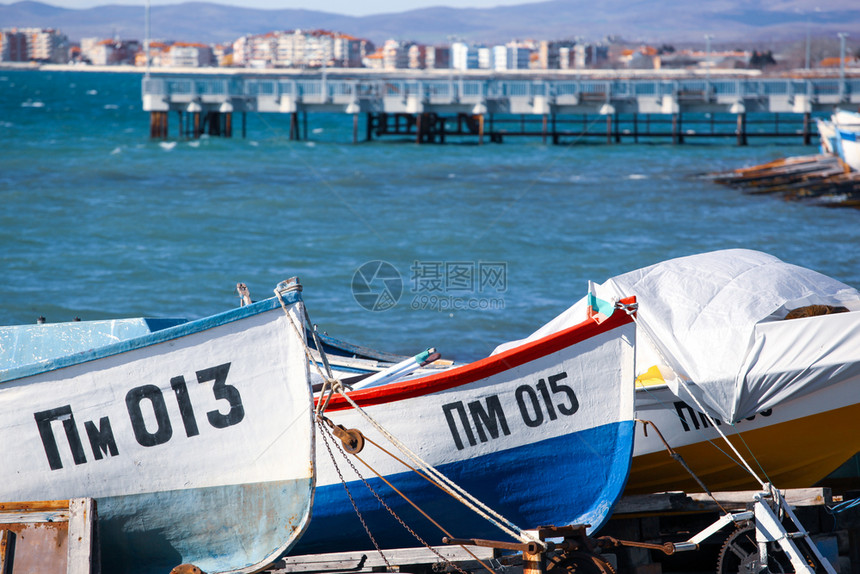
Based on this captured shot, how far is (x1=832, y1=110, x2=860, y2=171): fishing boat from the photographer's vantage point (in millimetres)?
28578

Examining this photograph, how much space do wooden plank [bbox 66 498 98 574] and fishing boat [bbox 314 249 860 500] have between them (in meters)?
3.86

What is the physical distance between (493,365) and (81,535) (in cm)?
267

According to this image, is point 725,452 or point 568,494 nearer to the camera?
point 568,494

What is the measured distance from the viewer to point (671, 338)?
689cm

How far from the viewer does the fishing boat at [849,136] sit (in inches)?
1125

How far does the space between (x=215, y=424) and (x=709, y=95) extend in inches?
1582

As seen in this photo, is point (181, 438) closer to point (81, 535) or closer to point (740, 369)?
point (81, 535)

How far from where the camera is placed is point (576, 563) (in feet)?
18.6

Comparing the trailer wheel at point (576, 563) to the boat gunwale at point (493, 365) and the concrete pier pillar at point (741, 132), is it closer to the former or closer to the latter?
the boat gunwale at point (493, 365)

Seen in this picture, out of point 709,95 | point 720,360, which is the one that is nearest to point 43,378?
point 720,360

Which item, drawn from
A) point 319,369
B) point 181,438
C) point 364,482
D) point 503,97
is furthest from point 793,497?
point 503,97

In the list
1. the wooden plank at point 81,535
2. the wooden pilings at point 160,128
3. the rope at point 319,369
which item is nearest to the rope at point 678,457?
the rope at point 319,369

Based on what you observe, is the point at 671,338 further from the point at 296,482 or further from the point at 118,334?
the point at 118,334

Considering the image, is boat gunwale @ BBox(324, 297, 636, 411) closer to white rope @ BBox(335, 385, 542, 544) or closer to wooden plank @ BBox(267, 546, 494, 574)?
white rope @ BBox(335, 385, 542, 544)
